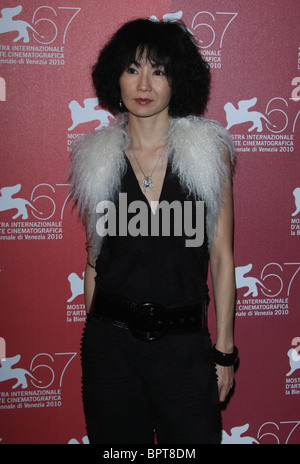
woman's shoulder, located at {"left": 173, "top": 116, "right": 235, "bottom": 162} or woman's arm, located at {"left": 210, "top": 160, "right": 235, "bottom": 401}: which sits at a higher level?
woman's shoulder, located at {"left": 173, "top": 116, "right": 235, "bottom": 162}

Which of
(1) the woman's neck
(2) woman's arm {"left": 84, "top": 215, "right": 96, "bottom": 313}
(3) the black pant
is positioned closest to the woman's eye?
(1) the woman's neck

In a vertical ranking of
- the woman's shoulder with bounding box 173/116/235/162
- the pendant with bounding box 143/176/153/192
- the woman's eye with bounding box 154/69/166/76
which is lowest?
the pendant with bounding box 143/176/153/192

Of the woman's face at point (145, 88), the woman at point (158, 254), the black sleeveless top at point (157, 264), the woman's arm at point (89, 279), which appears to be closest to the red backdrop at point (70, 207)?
the woman's arm at point (89, 279)

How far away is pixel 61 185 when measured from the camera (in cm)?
232

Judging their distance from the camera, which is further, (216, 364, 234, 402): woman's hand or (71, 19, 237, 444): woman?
(216, 364, 234, 402): woman's hand

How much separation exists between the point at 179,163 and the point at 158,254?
37cm

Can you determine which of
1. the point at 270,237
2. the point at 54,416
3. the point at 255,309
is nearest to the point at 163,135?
the point at 270,237

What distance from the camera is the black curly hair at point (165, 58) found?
1.73 m

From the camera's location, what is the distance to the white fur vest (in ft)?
5.83

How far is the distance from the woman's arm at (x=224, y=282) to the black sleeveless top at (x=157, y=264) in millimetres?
80

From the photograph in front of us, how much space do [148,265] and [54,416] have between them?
1.30 metres

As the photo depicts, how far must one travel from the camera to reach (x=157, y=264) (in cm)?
171

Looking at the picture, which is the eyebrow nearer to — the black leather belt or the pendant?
the pendant

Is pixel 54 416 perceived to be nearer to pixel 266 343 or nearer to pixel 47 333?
pixel 47 333
